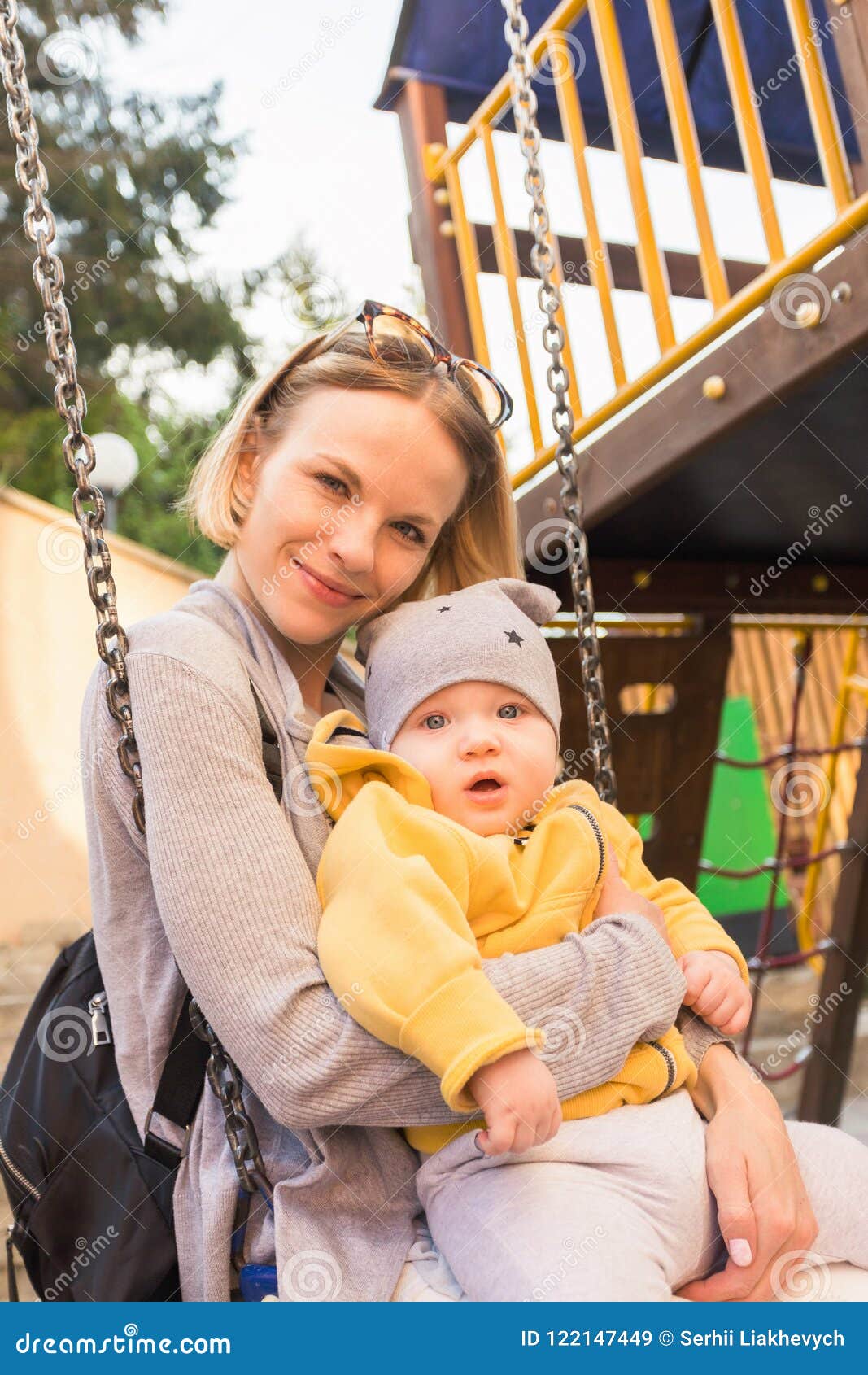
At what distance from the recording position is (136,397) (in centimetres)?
1080

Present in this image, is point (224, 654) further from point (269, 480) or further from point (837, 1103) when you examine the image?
point (837, 1103)

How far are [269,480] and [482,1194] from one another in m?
0.74

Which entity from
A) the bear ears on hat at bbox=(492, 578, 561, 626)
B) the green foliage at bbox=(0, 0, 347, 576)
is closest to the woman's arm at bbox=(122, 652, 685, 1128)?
the bear ears on hat at bbox=(492, 578, 561, 626)

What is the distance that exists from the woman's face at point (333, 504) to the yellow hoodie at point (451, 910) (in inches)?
5.9

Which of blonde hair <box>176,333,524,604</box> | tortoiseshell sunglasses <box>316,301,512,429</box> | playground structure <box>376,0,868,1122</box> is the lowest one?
blonde hair <box>176,333,524,604</box>

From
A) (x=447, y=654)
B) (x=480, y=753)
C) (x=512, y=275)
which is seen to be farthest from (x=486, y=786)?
(x=512, y=275)

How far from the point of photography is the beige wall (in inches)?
187

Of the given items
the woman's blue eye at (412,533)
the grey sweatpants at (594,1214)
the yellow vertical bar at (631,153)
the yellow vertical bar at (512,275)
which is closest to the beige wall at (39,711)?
the yellow vertical bar at (512,275)

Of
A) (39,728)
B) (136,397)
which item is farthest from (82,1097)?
(136,397)

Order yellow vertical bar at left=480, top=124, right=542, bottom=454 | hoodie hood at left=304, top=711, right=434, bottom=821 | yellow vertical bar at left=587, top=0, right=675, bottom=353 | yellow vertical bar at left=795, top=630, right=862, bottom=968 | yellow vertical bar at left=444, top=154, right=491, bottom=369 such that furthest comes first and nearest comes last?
yellow vertical bar at left=795, top=630, right=862, bottom=968, yellow vertical bar at left=444, top=154, right=491, bottom=369, yellow vertical bar at left=480, top=124, right=542, bottom=454, yellow vertical bar at left=587, top=0, right=675, bottom=353, hoodie hood at left=304, top=711, right=434, bottom=821

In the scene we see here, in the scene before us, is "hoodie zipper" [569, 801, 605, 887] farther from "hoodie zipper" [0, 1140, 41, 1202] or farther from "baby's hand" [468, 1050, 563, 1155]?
"hoodie zipper" [0, 1140, 41, 1202]

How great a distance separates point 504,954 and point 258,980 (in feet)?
0.72

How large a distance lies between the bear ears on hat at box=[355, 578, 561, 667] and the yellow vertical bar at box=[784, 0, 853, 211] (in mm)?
814

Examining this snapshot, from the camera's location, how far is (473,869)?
102cm
